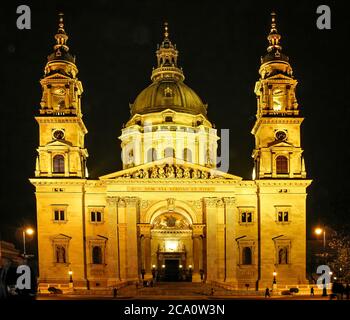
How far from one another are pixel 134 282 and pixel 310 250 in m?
29.8

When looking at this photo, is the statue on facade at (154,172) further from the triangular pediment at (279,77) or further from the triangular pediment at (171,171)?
the triangular pediment at (279,77)

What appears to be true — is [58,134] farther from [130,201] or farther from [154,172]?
[154,172]

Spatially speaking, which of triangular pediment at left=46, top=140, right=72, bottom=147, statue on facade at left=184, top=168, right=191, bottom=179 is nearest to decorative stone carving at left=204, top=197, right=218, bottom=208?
statue on facade at left=184, top=168, right=191, bottom=179

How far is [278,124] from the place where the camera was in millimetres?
61469

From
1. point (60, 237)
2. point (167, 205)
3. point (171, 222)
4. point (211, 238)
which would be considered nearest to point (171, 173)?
point (167, 205)

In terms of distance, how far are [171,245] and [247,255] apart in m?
8.58

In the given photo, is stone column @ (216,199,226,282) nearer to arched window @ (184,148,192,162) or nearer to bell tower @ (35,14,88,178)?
bell tower @ (35,14,88,178)

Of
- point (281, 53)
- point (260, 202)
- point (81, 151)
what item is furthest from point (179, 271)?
point (281, 53)

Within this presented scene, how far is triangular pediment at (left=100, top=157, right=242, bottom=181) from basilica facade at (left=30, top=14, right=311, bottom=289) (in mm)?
99

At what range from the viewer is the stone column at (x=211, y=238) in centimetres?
5819

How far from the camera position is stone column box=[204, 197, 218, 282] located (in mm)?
58188

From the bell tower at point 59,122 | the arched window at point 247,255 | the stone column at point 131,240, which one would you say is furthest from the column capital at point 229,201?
the bell tower at point 59,122

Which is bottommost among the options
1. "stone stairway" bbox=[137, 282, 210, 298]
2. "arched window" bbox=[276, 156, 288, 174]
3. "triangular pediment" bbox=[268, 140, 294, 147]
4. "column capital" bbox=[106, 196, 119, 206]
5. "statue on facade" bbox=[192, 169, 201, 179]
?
"stone stairway" bbox=[137, 282, 210, 298]

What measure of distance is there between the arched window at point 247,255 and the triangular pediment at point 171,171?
23.7 ft
